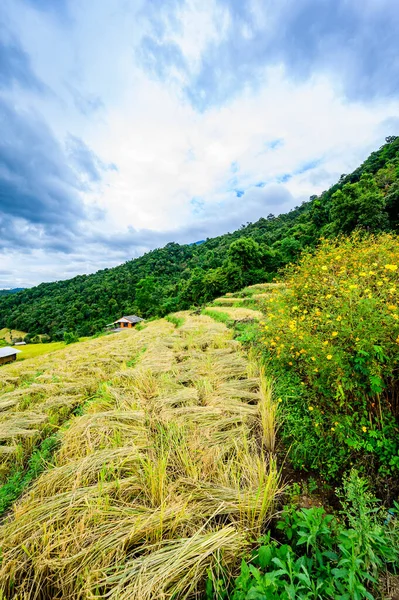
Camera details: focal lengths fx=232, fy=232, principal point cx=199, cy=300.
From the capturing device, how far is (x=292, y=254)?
89.7 ft

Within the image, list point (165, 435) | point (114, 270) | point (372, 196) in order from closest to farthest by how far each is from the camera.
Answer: point (165, 435), point (372, 196), point (114, 270)

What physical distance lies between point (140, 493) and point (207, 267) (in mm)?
A: 38360

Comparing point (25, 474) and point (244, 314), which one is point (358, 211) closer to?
point (244, 314)

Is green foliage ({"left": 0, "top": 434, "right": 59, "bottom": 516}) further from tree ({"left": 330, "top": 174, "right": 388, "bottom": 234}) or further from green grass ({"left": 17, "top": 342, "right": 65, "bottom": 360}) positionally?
green grass ({"left": 17, "top": 342, "right": 65, "bottom": 360})

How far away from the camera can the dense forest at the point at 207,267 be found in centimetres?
1948

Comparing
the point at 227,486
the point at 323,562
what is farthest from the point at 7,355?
the point at 323,562

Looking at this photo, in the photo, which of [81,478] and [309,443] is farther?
[309,443]

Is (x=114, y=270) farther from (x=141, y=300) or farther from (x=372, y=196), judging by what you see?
(x=372, y=196)

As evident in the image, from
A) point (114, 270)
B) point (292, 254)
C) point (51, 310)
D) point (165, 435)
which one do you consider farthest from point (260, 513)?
point (114, 270)

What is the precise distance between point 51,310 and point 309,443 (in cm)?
5489

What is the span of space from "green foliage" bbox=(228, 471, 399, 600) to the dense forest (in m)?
17.2

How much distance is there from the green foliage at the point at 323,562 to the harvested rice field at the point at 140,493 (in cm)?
14

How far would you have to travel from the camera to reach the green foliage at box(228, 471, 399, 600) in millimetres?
931

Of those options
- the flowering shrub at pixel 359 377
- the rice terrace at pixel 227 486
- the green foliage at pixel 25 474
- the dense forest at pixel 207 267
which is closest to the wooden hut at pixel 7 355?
the dense forest at pixel 207 267
